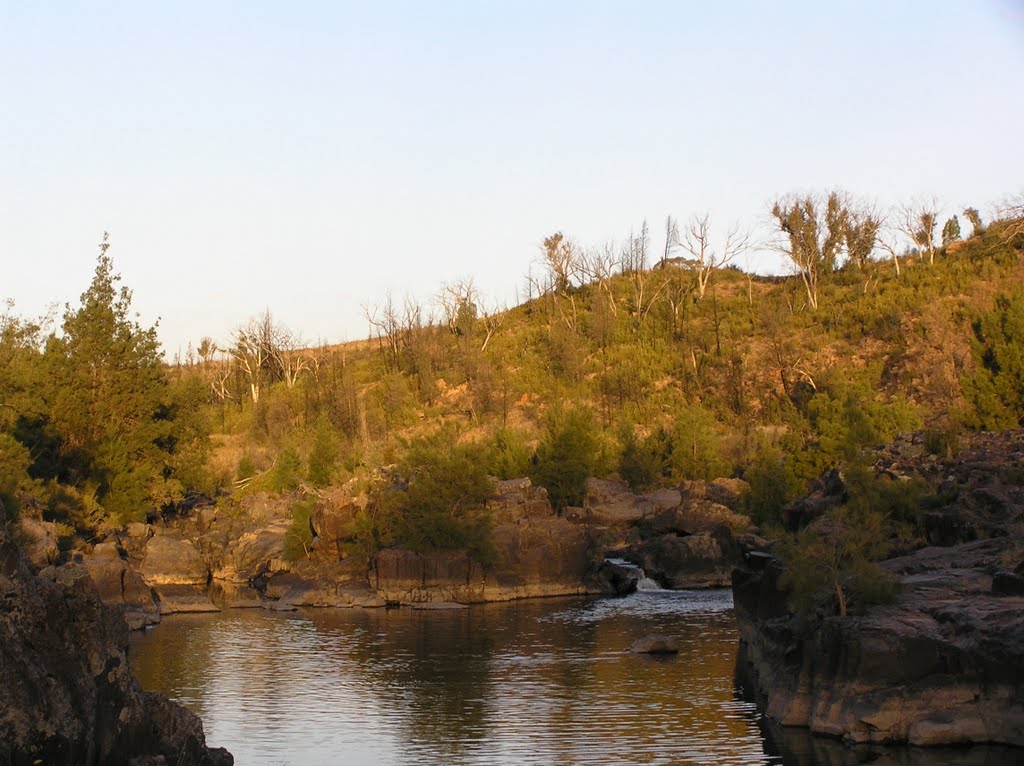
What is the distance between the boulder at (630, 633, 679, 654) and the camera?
31.8m

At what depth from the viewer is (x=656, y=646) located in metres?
31.9

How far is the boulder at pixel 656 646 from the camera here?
104 feet

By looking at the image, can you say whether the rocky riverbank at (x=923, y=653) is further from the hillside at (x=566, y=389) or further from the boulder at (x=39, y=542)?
the boulder at (x=39, y=542)

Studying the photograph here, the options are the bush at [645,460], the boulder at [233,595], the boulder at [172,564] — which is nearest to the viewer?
the boulder at [233,595]

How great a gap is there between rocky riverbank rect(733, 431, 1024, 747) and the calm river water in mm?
552

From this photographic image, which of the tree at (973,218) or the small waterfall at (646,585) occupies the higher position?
the tree at (973,218)

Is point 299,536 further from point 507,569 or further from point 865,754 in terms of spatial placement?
point 865,754

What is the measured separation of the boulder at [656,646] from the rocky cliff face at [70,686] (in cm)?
1808

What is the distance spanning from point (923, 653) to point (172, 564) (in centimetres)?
3798

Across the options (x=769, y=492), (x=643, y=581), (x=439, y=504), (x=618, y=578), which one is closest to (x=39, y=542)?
(x=439, y=504)

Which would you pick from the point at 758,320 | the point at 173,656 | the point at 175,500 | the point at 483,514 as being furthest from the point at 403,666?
the point at 758,320

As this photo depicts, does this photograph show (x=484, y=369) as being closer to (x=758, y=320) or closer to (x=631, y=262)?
(x=758, y=320)

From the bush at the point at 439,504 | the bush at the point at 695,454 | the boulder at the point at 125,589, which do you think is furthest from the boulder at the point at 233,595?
the bush at the point at 695,454

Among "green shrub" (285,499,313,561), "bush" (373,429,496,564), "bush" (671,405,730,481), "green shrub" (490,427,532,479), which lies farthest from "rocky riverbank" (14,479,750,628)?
"bush" (671,405,730,481)
